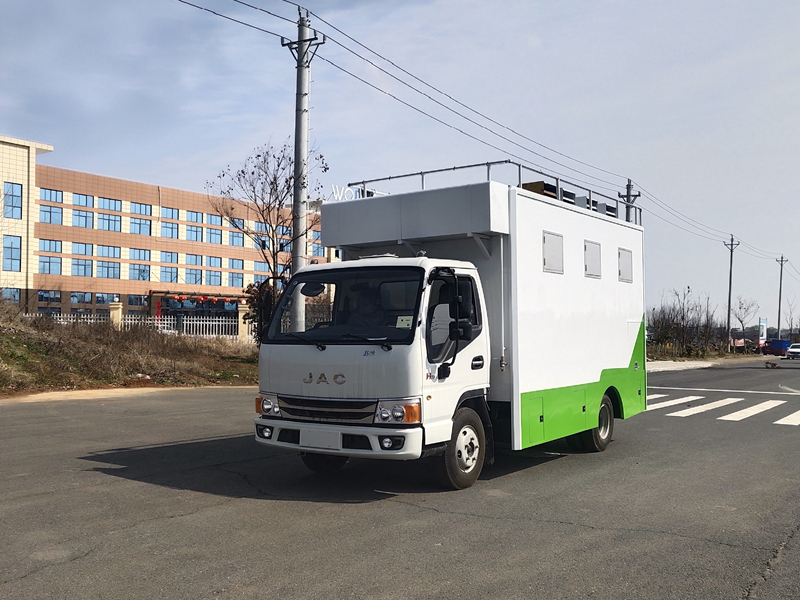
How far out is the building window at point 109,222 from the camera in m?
72.9

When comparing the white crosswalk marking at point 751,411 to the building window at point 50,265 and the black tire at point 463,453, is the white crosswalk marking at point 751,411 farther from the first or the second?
the building window at point 50,265

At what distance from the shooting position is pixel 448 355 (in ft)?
25.1

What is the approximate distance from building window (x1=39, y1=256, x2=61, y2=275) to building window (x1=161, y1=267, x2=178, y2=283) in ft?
37.1

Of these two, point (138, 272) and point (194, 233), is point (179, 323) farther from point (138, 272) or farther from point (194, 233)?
point (194, 233)

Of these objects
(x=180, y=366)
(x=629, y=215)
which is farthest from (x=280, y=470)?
(x=180, y=366)

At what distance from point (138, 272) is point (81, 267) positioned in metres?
6.01

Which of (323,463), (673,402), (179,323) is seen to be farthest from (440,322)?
(179,323)

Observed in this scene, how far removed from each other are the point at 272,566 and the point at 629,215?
980cm

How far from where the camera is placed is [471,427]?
319 inches

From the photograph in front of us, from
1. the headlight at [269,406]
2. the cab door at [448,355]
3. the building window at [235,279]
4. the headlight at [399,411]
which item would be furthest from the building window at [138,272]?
the headlight at [399,411]

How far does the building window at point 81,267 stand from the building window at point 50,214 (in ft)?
13.7

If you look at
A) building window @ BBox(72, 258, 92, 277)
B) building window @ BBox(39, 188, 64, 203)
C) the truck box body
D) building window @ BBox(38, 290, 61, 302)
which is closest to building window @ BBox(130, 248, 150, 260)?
building window @ BBox(72, 258, 92, 277)

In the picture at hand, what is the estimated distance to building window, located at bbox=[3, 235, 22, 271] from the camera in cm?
6322

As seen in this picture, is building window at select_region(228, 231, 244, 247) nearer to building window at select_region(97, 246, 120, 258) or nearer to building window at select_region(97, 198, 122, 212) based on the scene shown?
building window at select_region(97, 246, 120, 258)
